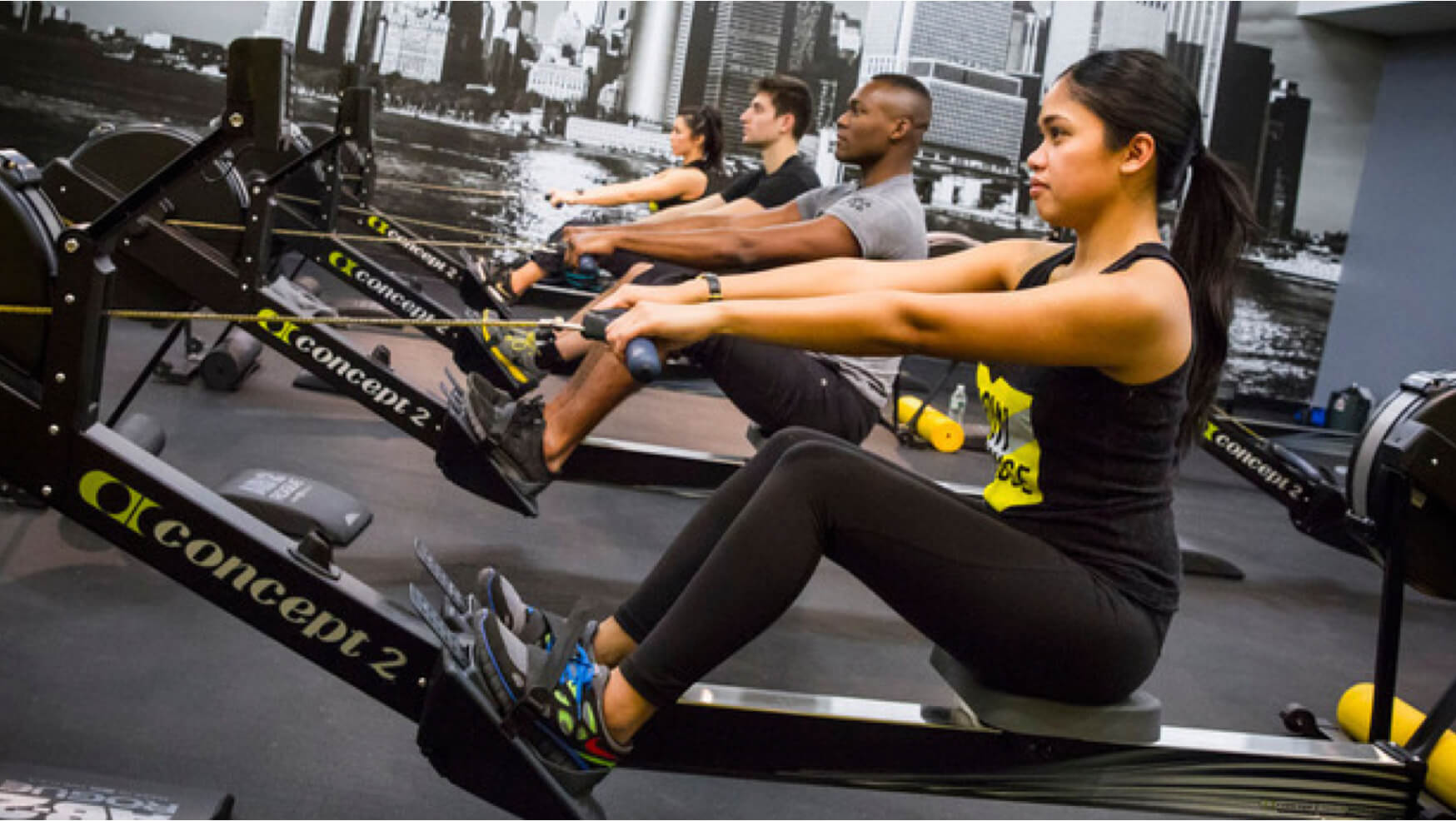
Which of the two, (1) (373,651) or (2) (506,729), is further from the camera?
(1) (373,651)

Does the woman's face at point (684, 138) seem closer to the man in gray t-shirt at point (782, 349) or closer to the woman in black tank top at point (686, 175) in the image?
the woman in black tank top at point (686, 175)

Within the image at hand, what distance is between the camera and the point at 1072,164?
1.81m

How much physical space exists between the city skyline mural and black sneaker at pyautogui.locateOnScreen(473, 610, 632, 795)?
23.6 feet

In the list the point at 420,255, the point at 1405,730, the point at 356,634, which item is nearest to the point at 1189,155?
the point at 356,634

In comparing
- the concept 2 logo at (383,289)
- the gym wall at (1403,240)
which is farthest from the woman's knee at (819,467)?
the gym wall at (1403,240)

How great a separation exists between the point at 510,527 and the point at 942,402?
462 cm

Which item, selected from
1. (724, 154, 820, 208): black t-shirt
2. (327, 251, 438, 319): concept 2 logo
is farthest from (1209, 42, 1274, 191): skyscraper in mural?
(327, 251, 438, 319): concept 2 logo

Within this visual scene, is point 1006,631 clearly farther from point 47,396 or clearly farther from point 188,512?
point 47,396

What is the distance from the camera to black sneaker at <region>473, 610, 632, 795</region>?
1733mm

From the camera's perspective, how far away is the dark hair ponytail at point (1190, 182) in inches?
69.9

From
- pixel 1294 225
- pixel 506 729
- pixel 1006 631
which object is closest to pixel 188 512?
pixel 506 729

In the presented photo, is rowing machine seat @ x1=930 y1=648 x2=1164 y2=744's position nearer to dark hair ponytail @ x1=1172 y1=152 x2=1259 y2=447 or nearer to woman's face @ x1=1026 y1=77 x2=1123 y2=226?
dark hair ponytail @ x1=1172 y1=152 x2=1259 y2=447

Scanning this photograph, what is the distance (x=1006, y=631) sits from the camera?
67.5 inches

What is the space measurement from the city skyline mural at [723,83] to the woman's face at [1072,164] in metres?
7.16
